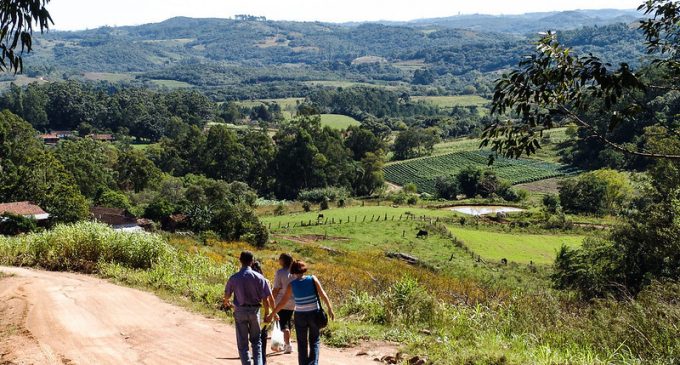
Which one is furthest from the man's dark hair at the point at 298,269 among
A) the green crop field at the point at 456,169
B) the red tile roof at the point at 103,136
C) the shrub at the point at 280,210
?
the red tile roof at the point at 103,136

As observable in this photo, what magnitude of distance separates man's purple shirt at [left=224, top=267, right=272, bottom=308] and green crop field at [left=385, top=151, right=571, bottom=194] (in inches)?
2932

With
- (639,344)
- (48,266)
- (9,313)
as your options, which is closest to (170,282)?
(9,313)

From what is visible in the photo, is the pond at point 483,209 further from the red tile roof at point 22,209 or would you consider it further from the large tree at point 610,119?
the red tile roof at point 22,209

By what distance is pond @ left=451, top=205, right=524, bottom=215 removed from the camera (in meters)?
56.6

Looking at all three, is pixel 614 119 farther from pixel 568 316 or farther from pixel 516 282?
pixel 516 282

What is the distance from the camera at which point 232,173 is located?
7475 centimetres

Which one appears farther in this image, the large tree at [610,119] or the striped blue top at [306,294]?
the striped blue top at [306,294]

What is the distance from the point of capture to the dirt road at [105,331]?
28.0 feet

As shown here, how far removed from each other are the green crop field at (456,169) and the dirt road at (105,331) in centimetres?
7115

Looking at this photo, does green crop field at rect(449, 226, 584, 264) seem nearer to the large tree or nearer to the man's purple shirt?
the large tree

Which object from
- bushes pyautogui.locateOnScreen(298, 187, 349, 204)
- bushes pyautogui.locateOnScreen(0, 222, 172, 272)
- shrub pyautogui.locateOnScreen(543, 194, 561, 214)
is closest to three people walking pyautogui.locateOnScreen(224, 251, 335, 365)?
bushes pyautogui.locateOnScreen(0, 222, 172, 272)

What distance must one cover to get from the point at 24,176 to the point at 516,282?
108 ft

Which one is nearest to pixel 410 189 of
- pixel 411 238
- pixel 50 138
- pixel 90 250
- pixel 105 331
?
pixel 411 238

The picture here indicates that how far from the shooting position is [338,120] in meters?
151
